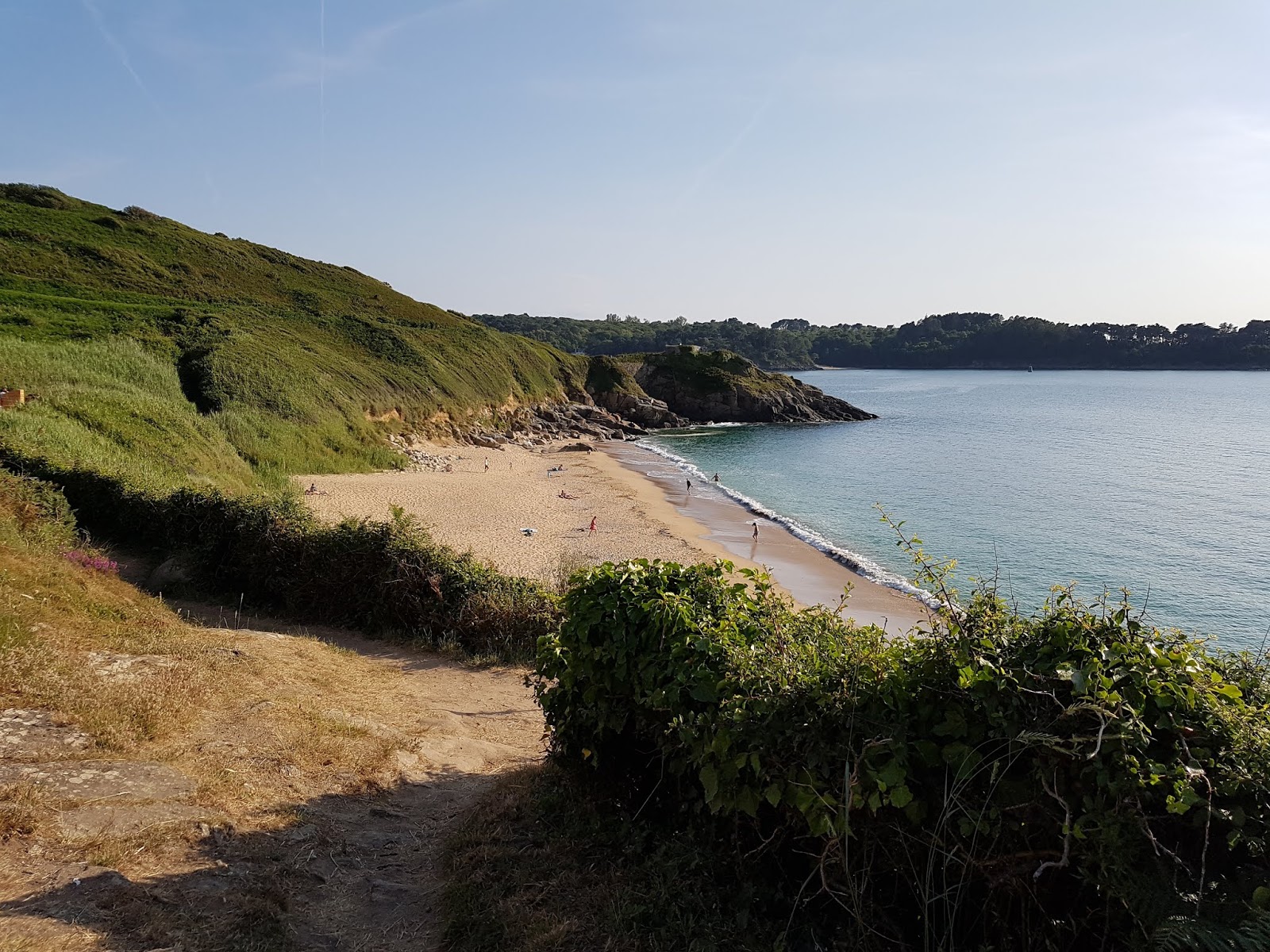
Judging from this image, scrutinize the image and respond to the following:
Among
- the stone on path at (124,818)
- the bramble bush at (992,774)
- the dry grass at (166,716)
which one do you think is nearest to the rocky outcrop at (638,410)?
the dry grass at (166,716)

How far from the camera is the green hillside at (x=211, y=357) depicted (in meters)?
24.9

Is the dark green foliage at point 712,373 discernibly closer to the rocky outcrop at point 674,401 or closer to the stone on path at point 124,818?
the rocky outcrop at point 674,401

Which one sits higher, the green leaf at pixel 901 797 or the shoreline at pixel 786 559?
the green leaf at pixel 901 797

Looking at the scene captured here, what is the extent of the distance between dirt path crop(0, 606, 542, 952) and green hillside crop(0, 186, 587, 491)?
11680mm

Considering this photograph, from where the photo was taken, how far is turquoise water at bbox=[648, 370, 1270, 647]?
85.9 feet

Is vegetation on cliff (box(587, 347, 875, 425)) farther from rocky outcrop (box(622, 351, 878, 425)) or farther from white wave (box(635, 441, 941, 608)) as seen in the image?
white wave (box(635, 441, 941, 608))

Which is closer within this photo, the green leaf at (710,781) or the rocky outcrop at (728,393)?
the green leaf at (710,781)

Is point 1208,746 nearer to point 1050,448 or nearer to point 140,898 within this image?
point 140,898

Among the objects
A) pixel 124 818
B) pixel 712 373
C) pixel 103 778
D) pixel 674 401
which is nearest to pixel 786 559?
pixel 103 778

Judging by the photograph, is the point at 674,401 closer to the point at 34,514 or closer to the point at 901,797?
the point at 34,514

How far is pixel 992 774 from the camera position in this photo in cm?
387

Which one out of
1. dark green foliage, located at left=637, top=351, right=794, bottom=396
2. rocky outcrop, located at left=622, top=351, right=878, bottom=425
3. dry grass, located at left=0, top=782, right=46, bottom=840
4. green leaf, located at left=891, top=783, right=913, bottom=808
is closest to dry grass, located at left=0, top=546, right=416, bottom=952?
dry grass, located at left=0, top=782, right=46, bottom=840

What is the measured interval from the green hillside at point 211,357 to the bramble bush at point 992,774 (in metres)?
16.7

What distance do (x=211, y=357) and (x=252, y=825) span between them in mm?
42242
